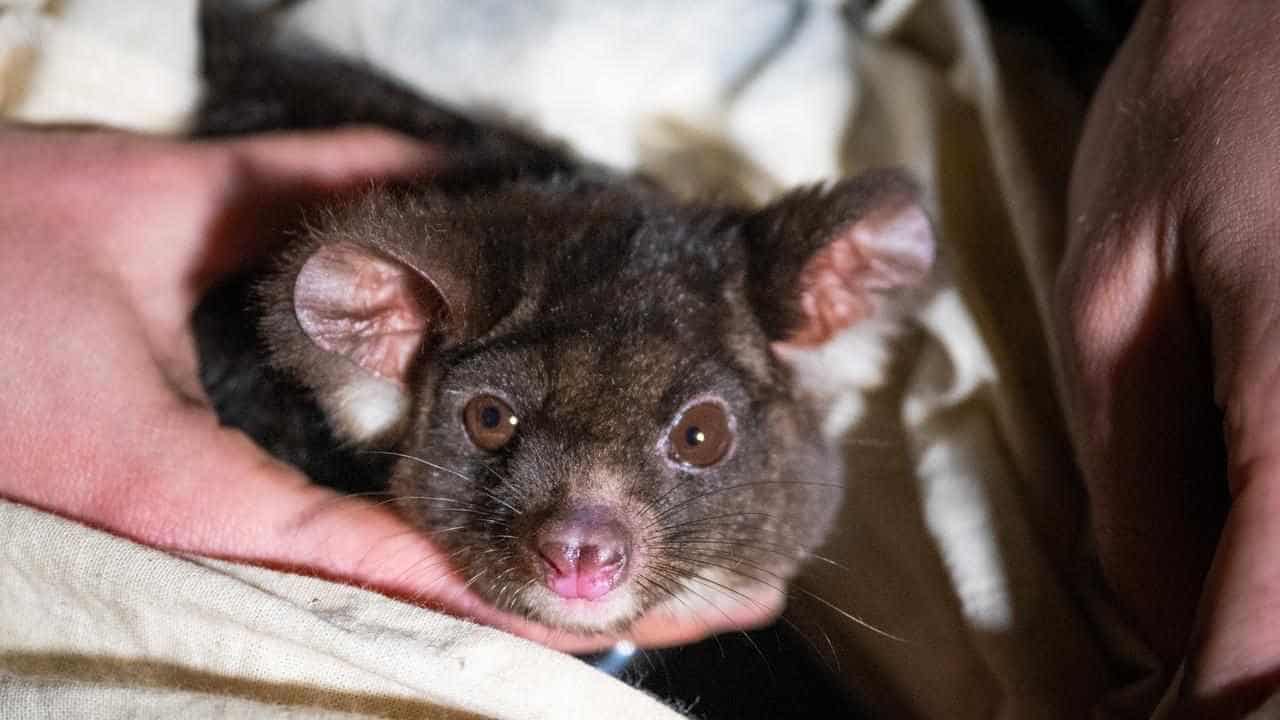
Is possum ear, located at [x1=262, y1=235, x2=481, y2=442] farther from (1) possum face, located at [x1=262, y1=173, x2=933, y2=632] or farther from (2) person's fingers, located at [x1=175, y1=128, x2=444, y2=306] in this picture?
(2) person's fingers, located at [x1=175, y1=128, x2=444, y2=306]

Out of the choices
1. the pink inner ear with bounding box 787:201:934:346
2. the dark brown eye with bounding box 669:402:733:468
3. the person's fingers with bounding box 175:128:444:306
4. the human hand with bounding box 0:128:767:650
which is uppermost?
the pink inner ear with bounding box 787:201:934:346

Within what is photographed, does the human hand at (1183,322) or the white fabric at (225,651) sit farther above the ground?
the human hand at (1183,322)

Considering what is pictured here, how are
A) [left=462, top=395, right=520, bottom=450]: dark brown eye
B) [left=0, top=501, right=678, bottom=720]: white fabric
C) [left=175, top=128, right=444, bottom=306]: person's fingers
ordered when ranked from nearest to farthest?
[left=0, top=501, right=678, bottom=720]: white fabric
[left=462, top=395, right=520, bottom=450]: dark brown eye
[left=175, top=128, right=444, bottom=306]: person's fingers

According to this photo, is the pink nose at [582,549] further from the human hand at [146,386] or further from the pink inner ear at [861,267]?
the pink inner ear at [861,267]

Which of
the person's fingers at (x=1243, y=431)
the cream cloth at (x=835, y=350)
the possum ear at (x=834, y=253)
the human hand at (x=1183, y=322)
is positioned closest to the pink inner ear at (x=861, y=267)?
the possum ear at (x=834, y=253)

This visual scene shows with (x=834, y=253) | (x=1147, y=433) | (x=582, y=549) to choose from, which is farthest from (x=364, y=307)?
(x=1147, y=433)

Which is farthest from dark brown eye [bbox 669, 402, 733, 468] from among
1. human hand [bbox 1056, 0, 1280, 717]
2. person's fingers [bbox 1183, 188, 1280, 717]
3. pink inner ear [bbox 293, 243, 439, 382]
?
person's fingers [bbox 1183, 188, 1280, 717]

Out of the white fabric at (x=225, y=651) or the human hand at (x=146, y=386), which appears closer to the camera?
the white fabric at (x=225, y=651)

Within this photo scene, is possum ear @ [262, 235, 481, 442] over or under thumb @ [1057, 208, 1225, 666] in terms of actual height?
under

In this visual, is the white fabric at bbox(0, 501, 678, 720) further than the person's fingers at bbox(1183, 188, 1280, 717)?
Yes
